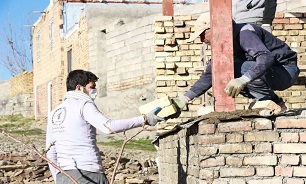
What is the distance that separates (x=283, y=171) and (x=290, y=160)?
83mm

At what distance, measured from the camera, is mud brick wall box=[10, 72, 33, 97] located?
29.3 meters

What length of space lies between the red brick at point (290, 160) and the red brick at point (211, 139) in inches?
15.8

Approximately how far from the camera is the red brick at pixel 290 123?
3889 mm

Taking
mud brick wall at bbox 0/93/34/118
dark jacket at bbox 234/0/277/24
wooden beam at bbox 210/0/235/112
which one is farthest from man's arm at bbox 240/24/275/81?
mud brick wall at bbox 0/93/34/118

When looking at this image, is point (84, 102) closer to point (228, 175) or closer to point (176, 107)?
point (176, 107)

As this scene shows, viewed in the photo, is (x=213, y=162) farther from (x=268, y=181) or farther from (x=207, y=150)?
(x=268, y=181)

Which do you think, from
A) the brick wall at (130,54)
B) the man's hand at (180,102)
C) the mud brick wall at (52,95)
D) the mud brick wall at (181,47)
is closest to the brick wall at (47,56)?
the mud brick wall at (52,95)

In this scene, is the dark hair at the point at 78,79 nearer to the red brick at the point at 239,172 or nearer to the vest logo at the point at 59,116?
the vest logo at the point at 59,116

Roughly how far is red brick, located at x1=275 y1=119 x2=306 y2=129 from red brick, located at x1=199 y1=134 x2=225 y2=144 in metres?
0.36

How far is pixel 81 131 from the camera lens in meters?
4.17

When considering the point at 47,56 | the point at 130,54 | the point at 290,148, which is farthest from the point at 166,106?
the point at 47,56

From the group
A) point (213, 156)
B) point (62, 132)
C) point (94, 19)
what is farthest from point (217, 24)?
point (94, 19)

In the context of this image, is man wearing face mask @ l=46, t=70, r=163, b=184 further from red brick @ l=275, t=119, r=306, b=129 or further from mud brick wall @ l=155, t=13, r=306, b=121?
mud brick wall @ l=155, t=13, r=306, b=121

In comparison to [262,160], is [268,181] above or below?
below
